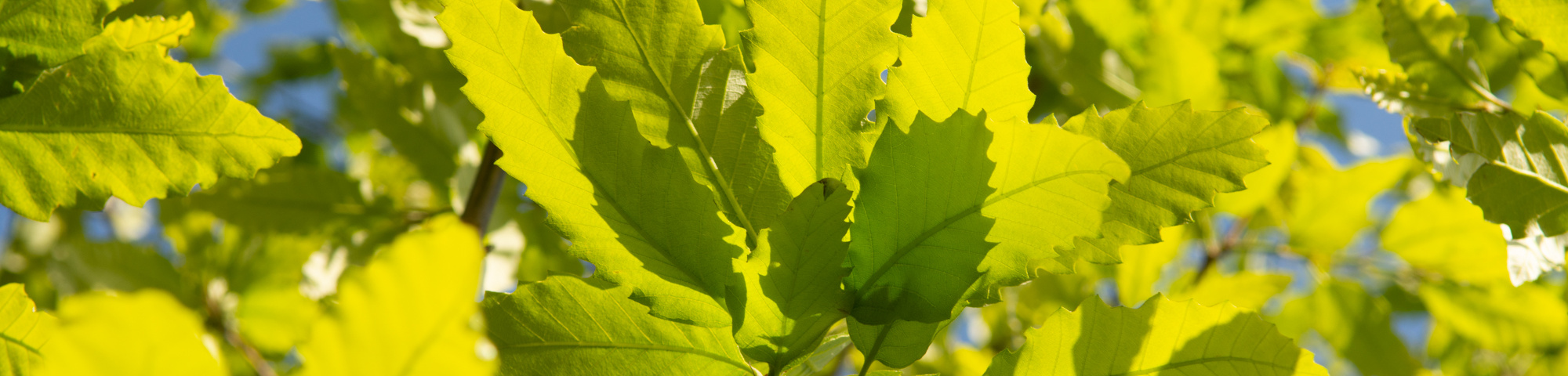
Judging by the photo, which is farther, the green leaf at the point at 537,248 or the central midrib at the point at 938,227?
the green leaf at the point at 537,248

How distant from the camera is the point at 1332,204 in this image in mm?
1434

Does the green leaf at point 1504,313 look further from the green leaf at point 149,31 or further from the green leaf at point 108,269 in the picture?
the green leaf at point 108,269

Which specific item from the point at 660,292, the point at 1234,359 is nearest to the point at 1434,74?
the point at 1234,359

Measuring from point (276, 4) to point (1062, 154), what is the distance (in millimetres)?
1519

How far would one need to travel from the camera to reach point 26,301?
1.81 feet

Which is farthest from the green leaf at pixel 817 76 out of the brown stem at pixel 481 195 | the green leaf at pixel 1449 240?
the green leaf at pixel 1449 240

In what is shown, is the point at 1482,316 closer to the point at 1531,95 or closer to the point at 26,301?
the point at 1531,95

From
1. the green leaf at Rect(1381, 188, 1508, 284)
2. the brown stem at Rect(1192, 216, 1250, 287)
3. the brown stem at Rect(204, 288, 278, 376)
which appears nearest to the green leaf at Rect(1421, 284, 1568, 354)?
the green leaf at Rect(1381, 188, 1508, 284)

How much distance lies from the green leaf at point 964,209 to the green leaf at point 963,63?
43mm

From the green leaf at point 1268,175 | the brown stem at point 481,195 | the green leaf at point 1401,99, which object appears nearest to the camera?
the green leaf at point 1401,99

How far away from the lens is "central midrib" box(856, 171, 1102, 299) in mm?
459

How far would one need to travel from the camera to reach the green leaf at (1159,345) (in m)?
0.53

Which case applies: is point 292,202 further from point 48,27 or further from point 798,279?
point 798,279

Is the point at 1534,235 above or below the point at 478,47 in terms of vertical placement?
below
